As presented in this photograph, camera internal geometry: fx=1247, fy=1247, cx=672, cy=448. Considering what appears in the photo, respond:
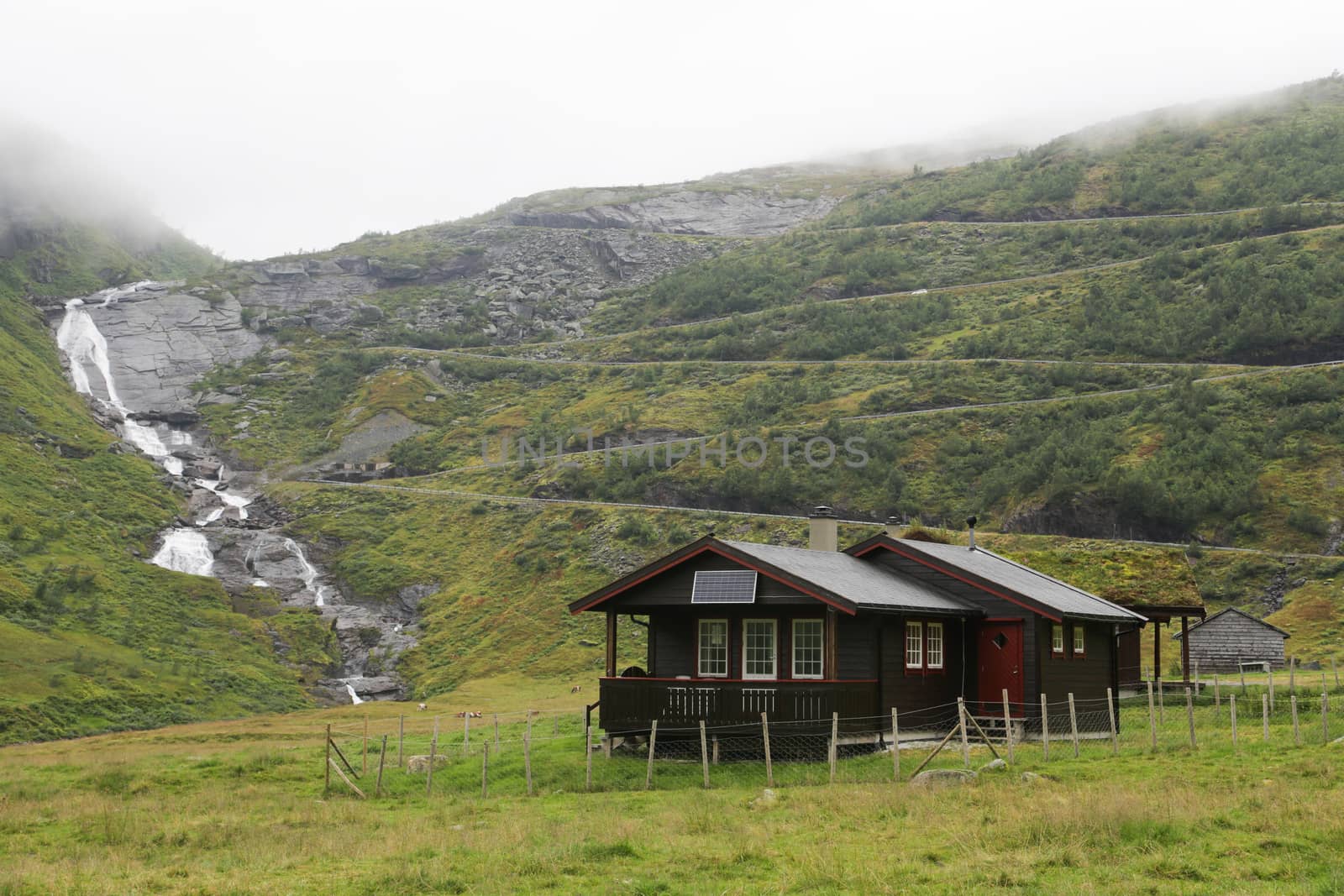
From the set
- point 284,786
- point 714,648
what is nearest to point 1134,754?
point 714,648

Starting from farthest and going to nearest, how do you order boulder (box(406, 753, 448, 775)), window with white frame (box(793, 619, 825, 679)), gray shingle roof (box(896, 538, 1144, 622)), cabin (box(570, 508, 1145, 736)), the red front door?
1. gray shingle roof (box(896, 538, 1144, 622))
2. the red front door
3. boulder (box(406, 753, 448, 775))
4. window with white frame (box(793, 619, 825, 679))
5. cabin (box(570, 508, 1145, 736))

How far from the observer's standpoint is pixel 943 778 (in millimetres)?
21469

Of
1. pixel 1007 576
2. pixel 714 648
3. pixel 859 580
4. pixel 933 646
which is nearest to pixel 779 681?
pixel 714 648

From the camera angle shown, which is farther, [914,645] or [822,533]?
[822,533]

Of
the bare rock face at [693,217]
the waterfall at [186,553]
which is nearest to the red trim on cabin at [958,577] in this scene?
the waterfall at [186,553]

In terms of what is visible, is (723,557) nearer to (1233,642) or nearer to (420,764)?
(420,764)

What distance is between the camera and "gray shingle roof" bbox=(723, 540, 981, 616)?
28.0 metres

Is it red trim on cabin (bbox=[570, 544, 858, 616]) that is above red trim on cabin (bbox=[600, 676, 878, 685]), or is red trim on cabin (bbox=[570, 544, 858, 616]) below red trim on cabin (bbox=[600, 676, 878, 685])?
above

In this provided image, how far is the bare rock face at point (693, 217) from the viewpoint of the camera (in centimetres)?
18925

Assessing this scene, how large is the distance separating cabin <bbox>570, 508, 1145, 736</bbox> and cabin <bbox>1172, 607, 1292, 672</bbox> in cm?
1542

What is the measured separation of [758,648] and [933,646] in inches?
197

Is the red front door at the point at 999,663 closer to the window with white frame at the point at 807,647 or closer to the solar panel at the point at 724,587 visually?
the window with white frame at the point at 807,647

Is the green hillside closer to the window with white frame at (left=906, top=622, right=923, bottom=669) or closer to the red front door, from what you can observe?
the window with white frame at (left=906, top=622, right=923, bottom=669)

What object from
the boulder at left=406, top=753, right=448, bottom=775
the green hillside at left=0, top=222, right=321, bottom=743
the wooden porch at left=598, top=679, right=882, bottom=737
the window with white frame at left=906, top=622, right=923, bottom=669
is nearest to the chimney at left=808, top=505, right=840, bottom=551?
the window with white frame at left=906, top=622, right=923, bottom=669
